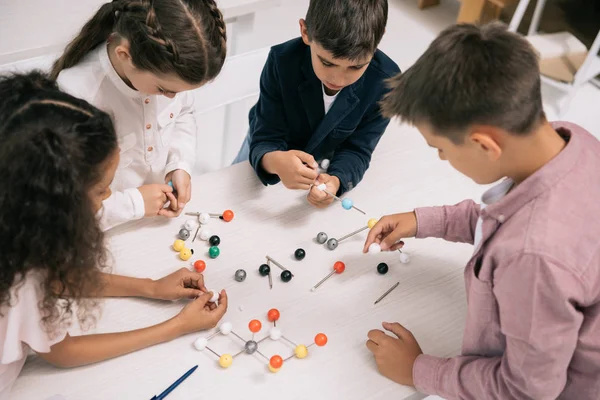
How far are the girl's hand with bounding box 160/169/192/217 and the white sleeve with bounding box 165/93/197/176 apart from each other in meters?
0.12

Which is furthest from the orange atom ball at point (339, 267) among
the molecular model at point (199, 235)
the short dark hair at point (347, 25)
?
the short dark hair at point (347, 25)

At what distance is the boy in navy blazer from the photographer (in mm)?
1337

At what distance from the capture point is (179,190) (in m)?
1.39

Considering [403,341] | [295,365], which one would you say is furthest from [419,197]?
[295,365]

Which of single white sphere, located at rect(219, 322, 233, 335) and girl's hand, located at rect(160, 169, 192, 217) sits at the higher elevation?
girl's hand, located at rect(160, 169, 192, 217)

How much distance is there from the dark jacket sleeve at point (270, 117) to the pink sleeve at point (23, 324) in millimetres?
712

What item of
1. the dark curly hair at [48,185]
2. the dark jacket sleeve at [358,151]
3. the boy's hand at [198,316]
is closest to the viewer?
the dark curly hair at [48,185]

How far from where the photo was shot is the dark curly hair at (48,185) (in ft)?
2.76

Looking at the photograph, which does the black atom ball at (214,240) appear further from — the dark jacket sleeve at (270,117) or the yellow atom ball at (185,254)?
the dark jacket sleeve at (270,117)

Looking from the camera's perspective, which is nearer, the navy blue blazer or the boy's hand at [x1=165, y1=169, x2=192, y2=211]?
the boy's hand at [x1=165, y1=169, x2=192, y2=211]

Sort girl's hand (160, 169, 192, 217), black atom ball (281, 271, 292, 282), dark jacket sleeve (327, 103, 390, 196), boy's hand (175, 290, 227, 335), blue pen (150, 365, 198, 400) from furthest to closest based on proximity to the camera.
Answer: dark jacket sleeve (327, 103, 390, 196), girl's hand (160, 169, 192, 217), black atom ball (281, 271, 292, 282), boy's hand (175, 290, 227, 335), blue pen (150, 365, 198, 400)

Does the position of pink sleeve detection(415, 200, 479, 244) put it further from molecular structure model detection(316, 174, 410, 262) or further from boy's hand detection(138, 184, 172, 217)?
boy's hand detection(138, 184, 172, 217)

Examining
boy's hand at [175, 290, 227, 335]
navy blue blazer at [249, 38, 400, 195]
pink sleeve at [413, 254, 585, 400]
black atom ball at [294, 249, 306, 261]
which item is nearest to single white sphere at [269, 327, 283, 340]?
boy's hand at [175, 290, 227, 335]

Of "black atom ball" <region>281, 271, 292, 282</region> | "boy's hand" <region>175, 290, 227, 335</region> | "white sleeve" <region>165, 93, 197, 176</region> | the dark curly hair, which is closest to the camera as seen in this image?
the dark curly hair
